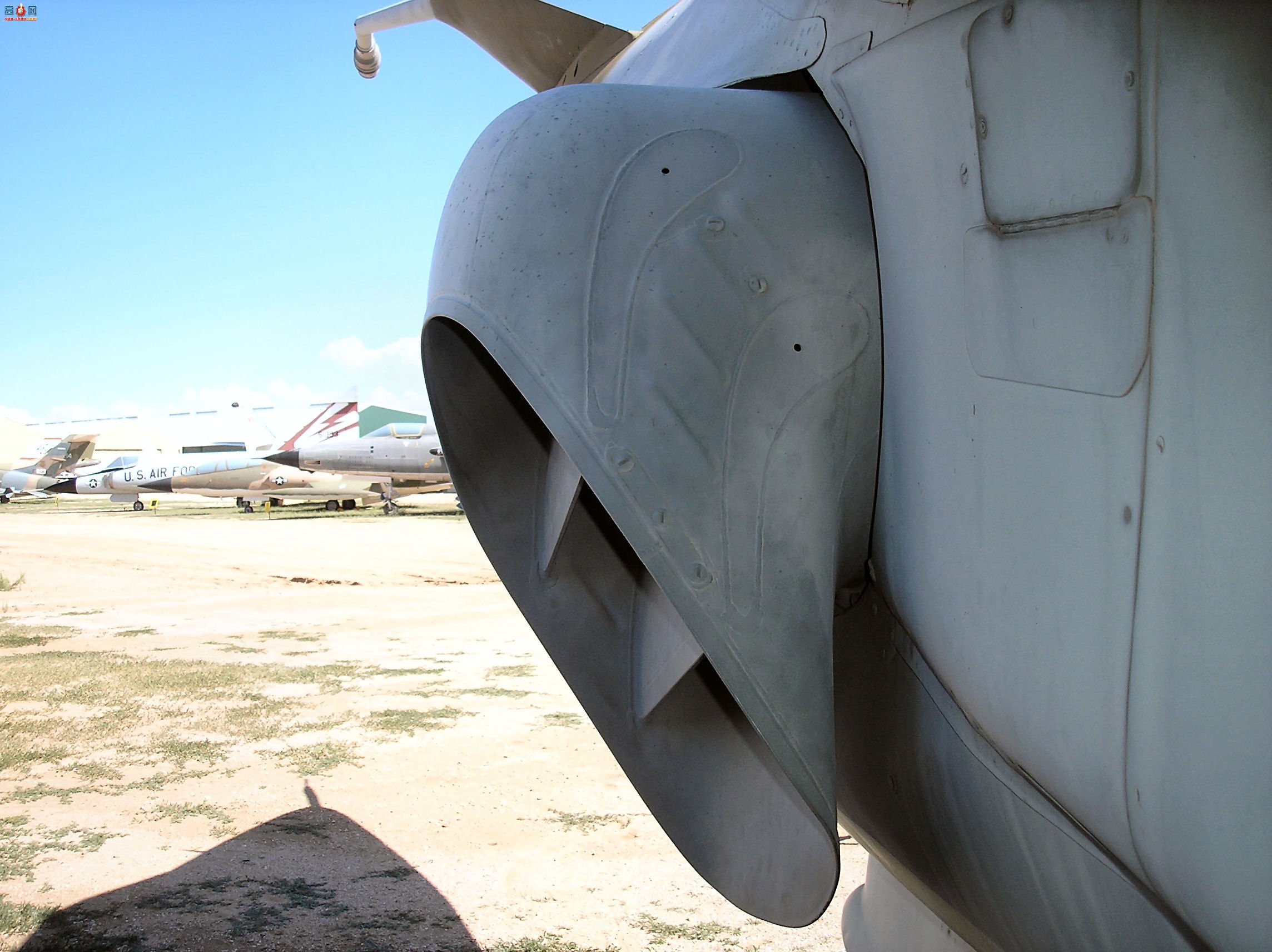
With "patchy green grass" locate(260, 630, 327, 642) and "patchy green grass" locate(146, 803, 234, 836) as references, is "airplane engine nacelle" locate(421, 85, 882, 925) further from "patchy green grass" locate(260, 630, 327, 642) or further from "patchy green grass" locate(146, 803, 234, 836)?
"patchy green grass" locate(260, 630, 327, 642)

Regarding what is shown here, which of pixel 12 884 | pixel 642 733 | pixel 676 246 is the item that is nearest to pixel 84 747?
pixel 12 884

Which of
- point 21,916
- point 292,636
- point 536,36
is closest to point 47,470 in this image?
point 292,636

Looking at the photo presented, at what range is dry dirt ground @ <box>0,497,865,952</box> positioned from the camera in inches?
141

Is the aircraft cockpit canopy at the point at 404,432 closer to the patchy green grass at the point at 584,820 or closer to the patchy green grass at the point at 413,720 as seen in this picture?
the patchy green grass at the point at 413,720

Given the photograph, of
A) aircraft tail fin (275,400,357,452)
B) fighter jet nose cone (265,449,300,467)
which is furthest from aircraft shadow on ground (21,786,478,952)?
aircraft tail fin (275,400,357,452)

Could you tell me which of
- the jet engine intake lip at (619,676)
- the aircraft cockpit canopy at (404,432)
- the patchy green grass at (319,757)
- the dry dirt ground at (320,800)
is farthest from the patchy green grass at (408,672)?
the aircraft cockpit canopy at (404,432)

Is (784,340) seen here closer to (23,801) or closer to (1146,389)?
(1146,389)

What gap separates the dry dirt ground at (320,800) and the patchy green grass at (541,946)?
2cm

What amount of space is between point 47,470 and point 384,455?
23.9 m

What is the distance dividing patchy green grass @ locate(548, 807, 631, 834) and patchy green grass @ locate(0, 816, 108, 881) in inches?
82.5

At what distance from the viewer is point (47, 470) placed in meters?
39.3

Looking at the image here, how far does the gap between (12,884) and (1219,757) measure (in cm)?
446

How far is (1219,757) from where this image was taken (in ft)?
3.00

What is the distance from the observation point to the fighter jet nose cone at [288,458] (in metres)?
25.0
